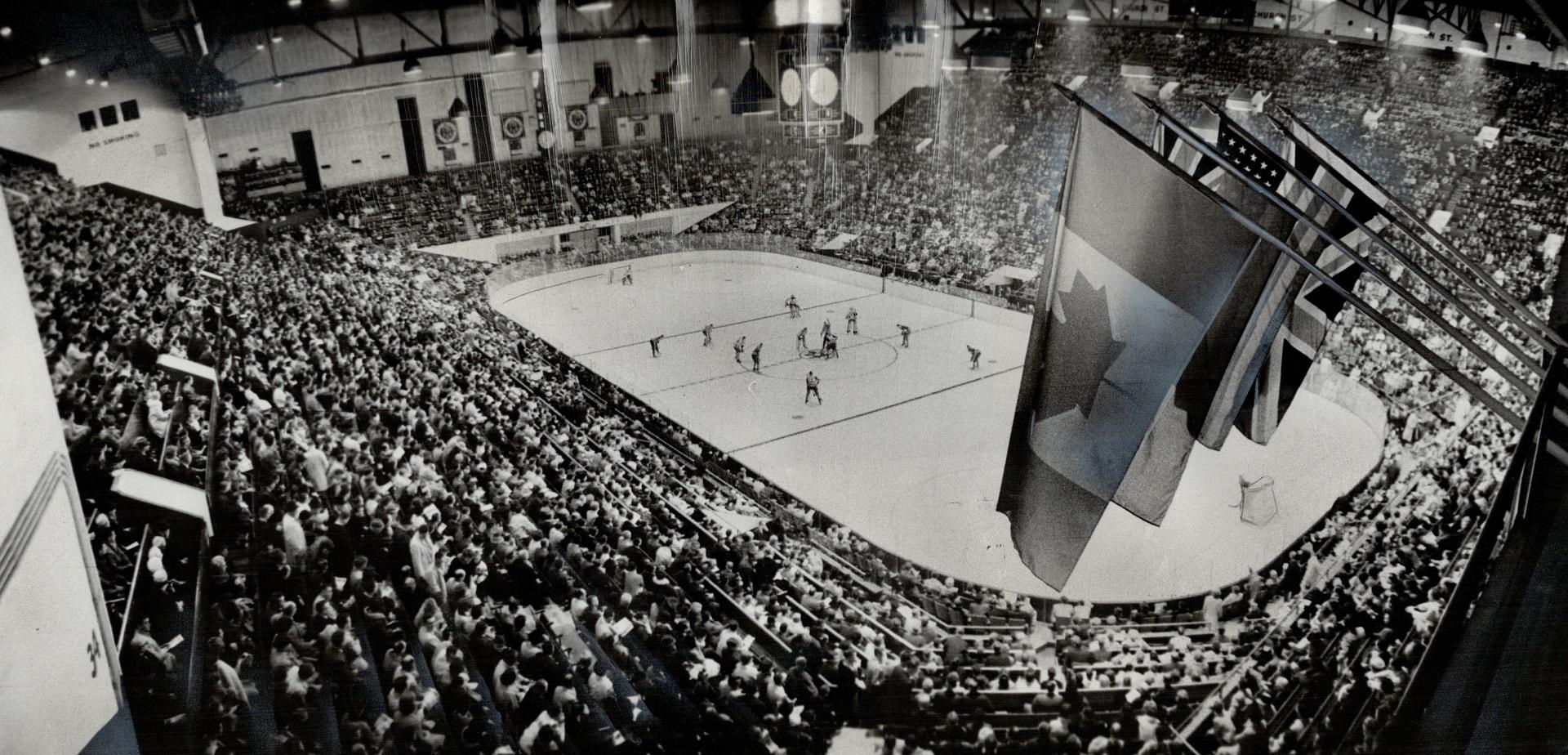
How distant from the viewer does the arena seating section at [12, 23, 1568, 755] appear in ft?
21.1

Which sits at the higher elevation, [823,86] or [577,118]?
[823,86]

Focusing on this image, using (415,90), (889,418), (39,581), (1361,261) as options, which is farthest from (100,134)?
(889,418)

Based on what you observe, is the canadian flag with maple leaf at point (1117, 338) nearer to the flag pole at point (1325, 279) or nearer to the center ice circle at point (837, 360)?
the flag pole at point (1325, 279)

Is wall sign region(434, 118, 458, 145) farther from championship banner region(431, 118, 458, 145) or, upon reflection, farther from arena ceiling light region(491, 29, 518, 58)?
arena ceiling light region(491, 29, 518, 58)

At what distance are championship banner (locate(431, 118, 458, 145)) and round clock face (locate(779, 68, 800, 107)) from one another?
21.3 ft

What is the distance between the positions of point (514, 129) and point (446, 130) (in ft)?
3.84

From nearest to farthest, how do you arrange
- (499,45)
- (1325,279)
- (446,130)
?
(1325,279), (446,130), (499,45)

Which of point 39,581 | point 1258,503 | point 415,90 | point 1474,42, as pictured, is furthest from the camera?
point 415,90

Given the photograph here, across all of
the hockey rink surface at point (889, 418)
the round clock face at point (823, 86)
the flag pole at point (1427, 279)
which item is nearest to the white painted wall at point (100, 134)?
the hockey rink surface at point (889, 418)

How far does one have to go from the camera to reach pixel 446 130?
45.0ft

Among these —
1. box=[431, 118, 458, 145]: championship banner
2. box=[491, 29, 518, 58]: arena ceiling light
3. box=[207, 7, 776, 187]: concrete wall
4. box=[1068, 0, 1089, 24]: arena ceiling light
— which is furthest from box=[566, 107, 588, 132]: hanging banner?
box=[1068, 0, 1089, 24]: arena ceiling light

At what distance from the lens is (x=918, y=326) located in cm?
1817

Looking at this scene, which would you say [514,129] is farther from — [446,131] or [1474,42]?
[1474,42]

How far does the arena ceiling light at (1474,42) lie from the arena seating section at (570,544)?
1.52ft
